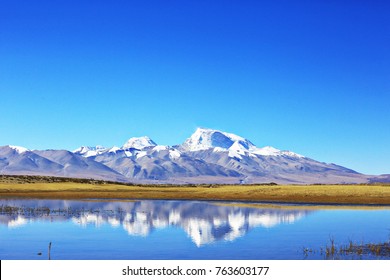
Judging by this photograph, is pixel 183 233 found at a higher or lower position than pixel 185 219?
lower

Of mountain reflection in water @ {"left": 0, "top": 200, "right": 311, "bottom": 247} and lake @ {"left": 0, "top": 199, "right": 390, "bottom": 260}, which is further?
mountain reflection in water @ {"left": 0, "top": 200, "right": 311, "bottom": 247}

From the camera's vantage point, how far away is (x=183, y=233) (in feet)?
148

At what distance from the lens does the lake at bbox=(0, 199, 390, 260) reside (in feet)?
113

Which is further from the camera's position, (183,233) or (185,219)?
(185,219)

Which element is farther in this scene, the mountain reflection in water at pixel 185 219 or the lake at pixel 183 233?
the mountain reflection in water at pixel 185 219

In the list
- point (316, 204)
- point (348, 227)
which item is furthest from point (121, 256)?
point (316, 204)

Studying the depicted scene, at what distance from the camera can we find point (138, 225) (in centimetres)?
5097

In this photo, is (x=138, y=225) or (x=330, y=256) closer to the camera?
(x=330, y=256)

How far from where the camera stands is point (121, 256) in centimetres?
3344

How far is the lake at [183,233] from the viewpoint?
3453cm
